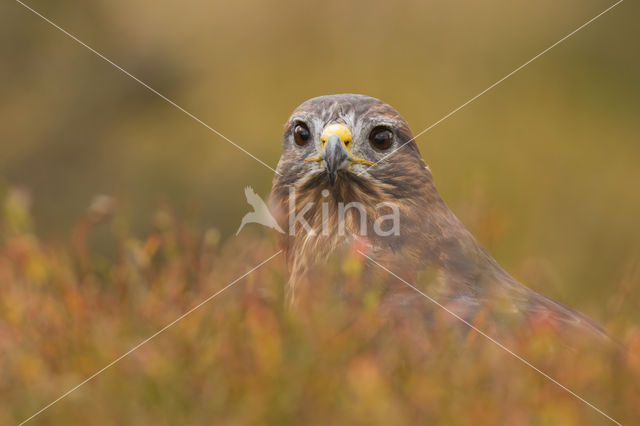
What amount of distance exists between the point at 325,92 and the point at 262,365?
6.72 meters

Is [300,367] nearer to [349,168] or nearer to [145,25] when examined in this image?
[349,168]

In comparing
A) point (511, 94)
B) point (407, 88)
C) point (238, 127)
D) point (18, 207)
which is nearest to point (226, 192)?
point (238, 127)

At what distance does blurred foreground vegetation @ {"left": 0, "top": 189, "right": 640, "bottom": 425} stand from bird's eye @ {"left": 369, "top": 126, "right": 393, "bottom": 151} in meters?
1.14

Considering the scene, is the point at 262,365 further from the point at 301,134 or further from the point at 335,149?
the point at 301,134

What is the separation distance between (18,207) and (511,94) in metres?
7.01

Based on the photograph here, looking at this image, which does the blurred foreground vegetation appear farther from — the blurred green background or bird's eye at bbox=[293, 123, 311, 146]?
the blurred green background

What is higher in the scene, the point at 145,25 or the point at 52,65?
the point at 145,25

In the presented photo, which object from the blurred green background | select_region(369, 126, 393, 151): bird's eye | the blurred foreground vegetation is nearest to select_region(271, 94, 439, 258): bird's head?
select_region(369, 126, 393, 151): bird's eye

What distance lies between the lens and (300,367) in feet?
7.36

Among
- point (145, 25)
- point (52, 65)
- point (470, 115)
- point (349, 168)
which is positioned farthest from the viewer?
point (470, 115)

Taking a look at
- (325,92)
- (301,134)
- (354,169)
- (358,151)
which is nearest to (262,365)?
(354,169)

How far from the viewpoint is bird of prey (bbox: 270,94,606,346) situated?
3.52 metres

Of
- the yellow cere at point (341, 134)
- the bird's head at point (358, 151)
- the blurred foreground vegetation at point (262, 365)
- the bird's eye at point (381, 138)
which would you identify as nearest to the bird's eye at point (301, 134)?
the bird's head at point (358, 151)

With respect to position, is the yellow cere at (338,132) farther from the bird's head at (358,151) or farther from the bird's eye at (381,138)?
the bird's eye at (381,138)
